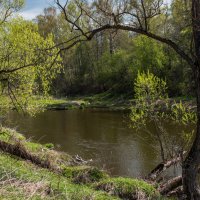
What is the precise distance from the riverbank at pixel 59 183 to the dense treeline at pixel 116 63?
23614mm

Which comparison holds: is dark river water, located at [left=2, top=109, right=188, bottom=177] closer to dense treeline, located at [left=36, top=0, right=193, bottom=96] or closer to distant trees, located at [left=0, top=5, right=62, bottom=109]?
distant trees, located at [left=0, top=5, right=62, bottom=109]

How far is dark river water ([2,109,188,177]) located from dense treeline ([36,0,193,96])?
10017 millimetres

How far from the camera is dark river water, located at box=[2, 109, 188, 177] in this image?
1828 centimetres

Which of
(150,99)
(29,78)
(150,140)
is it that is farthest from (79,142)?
(150,99)

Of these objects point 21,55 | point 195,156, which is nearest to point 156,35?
point 195,156

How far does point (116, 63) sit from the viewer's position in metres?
57.3

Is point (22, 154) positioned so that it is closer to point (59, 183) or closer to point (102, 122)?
point (59, 183)

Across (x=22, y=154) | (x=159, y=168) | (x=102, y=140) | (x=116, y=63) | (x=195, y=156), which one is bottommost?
(x=102, y=140)

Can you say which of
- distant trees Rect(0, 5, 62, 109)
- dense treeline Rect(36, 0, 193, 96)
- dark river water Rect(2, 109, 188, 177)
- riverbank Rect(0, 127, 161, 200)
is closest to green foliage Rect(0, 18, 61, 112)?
distant trees Rect(0, 5, 62, 109)

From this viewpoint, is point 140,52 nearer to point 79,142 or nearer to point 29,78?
point 79,142

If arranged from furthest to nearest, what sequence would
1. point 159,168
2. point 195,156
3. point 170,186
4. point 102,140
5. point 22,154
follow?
point 102,140, point 159,168, point 22,154, point 170,186, point 195,156

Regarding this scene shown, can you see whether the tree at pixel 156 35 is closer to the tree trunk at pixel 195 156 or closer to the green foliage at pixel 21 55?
the tree trunk at pixel 195 156

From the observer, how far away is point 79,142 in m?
Answer: 23.6

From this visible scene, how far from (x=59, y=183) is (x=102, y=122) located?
23.5 m
